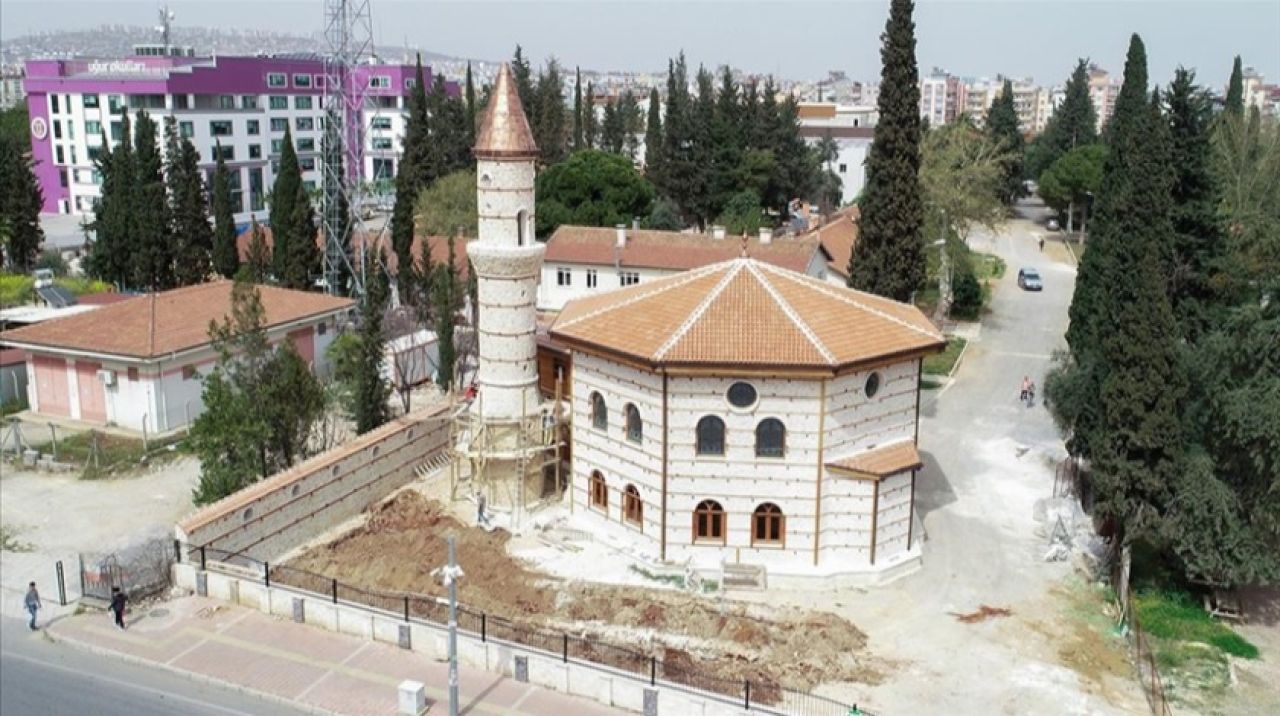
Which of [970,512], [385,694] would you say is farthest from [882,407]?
[385,694]

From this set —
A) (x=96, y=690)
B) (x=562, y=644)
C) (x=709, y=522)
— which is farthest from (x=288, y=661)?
(x=709, y=522)

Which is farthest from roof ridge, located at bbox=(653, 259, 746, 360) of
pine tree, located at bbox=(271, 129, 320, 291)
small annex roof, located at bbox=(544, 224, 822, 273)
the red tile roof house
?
pine tree, located at bbox=(271, 129, 320, 291)

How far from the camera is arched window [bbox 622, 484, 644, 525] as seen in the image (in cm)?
2738

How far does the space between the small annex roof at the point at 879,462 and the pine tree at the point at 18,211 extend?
51.2 meters

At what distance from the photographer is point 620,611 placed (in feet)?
79.7

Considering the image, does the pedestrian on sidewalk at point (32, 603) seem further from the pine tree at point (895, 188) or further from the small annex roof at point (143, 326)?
the pine tree at point (895, 188)

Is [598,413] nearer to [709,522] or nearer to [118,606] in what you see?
[709,522]

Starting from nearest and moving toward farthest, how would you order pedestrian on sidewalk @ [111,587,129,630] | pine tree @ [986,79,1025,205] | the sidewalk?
1. the sidewalk
2. pedestrian on sidewalk @ [111,587,129,630]
3. pine tree @ [986,79,1025,205]

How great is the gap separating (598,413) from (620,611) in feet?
19.2

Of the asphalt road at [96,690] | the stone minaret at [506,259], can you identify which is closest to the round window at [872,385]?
the stone minaret at [506,259]

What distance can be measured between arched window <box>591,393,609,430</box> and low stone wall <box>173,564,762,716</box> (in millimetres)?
7723

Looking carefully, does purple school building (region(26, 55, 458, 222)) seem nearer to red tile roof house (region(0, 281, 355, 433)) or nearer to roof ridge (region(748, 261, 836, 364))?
red tile roof house (region(0, 281, 355, 433))

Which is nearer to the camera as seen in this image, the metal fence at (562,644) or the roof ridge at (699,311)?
the metal fence at (562,644)

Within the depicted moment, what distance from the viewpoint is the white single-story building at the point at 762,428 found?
25.7 m
